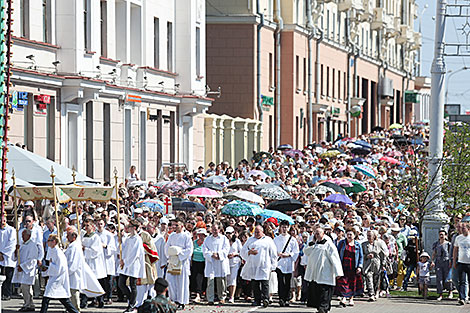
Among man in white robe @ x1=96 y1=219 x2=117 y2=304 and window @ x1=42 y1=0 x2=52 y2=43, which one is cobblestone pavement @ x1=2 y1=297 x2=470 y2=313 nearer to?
man in white robe @ x1=96 y1=219 x2=117 y2=304

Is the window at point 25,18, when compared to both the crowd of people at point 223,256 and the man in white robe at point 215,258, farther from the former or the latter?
the man in white robe at point 215,258

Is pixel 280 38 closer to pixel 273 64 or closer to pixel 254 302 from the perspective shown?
pixel 273 64

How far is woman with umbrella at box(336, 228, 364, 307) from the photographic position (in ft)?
72.2

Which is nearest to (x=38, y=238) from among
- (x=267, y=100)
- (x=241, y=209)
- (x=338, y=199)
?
(x=241, y=209)

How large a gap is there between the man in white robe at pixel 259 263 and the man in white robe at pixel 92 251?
9.55 feet

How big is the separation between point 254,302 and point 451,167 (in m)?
8.08

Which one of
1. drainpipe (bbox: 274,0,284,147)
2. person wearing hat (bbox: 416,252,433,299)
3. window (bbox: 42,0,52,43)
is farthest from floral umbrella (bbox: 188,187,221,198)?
drainpipe (bbox: 274,0,284,147)

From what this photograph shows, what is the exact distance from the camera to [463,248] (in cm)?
2270

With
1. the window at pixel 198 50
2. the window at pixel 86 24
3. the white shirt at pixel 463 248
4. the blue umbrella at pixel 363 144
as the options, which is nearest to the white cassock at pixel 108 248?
the white shirt at pixel 463 248

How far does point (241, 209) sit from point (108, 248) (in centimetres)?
526

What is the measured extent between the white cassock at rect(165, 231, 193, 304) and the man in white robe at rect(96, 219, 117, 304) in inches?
39.5

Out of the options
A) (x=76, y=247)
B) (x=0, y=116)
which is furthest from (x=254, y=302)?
(x=0, y=116)

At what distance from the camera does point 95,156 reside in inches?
1363

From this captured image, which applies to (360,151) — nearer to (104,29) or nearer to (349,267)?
(104,29)
